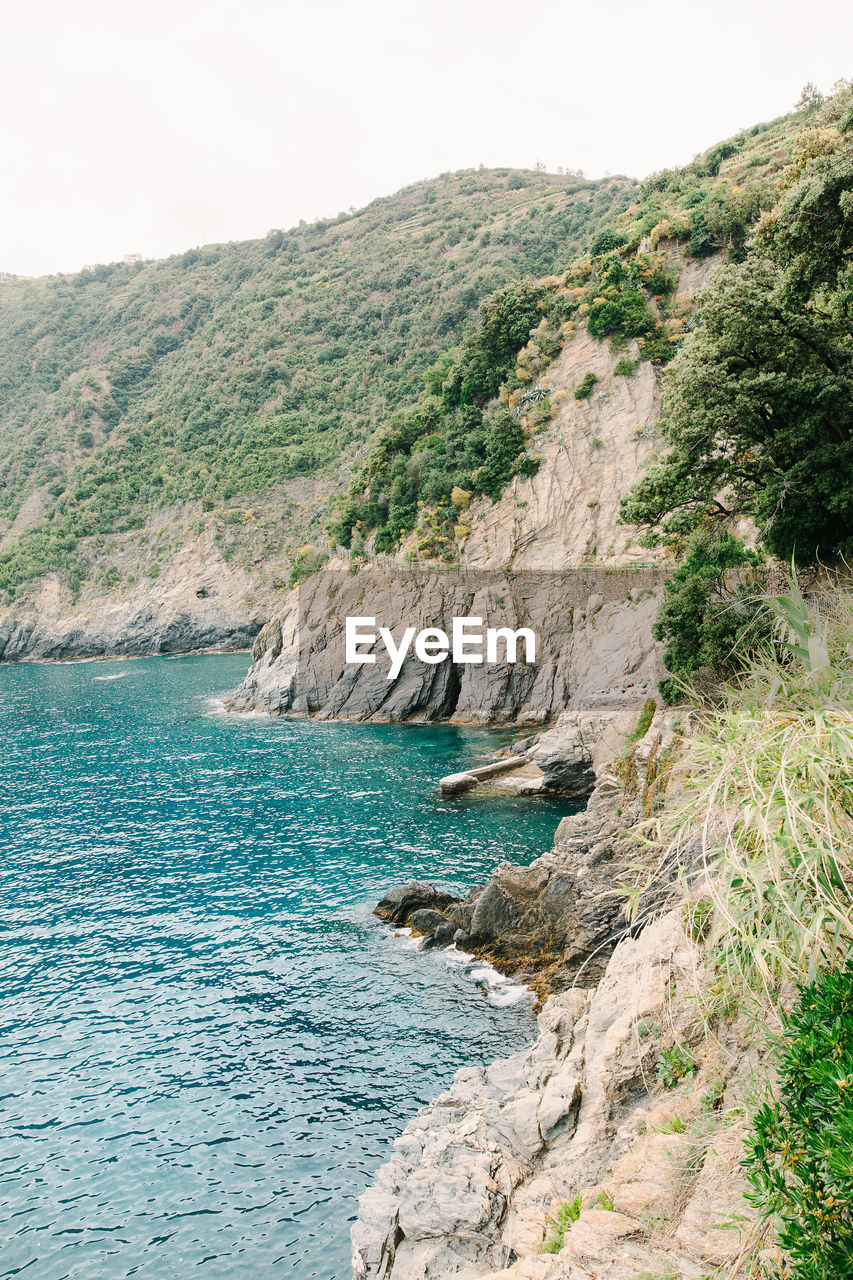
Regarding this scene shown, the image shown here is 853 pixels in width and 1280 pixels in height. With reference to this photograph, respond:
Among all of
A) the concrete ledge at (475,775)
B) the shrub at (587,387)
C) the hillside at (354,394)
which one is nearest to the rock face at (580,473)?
the hillside at (354,394)

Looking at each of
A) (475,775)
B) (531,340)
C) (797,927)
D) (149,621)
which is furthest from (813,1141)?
(149,621)

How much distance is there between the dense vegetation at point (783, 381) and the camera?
2025 cm

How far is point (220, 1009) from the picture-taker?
19.0 m

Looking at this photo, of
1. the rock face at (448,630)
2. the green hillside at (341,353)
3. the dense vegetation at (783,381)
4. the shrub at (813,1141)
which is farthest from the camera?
the green hillside at (341,353)

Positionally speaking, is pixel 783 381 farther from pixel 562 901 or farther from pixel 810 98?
pixel 810 98

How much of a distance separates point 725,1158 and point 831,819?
358cm

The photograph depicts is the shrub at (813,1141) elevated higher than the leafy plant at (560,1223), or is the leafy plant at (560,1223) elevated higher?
the shrub at (813,1141)

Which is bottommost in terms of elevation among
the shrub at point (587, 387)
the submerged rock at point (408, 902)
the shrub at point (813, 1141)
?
the submerged rock at point (408, 902)

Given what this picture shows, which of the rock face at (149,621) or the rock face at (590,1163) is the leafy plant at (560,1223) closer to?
the rock face at (590,1163)

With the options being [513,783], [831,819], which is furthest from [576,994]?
[513,783]

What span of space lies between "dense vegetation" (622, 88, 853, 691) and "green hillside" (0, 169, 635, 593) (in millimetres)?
80069

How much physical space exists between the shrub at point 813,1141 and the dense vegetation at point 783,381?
15578 mm

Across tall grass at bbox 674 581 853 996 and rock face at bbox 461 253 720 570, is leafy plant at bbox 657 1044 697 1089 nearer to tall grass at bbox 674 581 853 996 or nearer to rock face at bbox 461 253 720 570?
tall grass at bbox 674 581 853 996

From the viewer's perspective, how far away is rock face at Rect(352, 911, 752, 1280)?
6.21m
